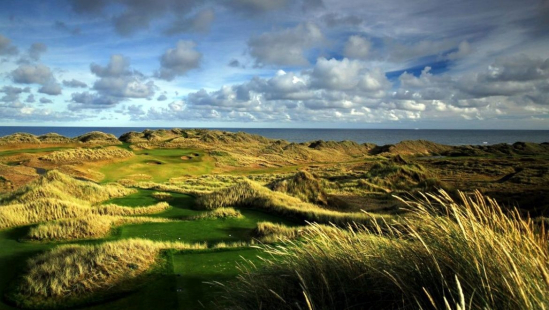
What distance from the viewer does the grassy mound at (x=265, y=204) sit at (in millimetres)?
11123

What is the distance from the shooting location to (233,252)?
684 centimetres

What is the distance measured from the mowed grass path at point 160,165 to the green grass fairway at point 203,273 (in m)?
19.5

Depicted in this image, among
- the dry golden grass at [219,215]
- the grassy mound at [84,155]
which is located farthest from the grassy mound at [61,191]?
the grassy mound at [84,155]

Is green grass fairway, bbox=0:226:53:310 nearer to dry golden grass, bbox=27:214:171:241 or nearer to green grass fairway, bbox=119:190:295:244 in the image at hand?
dry golden grass, bbox=27:214:171:241

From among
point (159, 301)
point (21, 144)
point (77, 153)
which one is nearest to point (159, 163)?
point (77, 153)

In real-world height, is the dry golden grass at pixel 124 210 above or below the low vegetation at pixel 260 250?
below

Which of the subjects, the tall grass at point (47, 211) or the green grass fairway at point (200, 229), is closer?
the green grass fairway at point (200, 229)

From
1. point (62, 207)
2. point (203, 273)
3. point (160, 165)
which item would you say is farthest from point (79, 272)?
point (160, 165)

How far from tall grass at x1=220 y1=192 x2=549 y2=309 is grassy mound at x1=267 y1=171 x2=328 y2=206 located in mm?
12843

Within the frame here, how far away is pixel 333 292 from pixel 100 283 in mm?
3792

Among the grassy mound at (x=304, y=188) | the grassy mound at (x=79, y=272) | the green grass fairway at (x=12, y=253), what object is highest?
the grassy mound at (x=79, y=272)

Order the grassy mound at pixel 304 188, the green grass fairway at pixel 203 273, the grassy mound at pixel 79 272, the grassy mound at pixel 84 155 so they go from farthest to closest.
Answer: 1. the grassy mound at pixel 84 155
2. the grassy mound at pixel 304 188
3. the grassy mound at pixel 79 272
4. the green grass fairway at pixel 203 273

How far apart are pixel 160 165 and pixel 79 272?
2632cm

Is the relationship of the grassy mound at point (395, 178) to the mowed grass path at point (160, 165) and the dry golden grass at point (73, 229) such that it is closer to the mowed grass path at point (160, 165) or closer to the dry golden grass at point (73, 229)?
the mowed grass path at point (160, 165)
